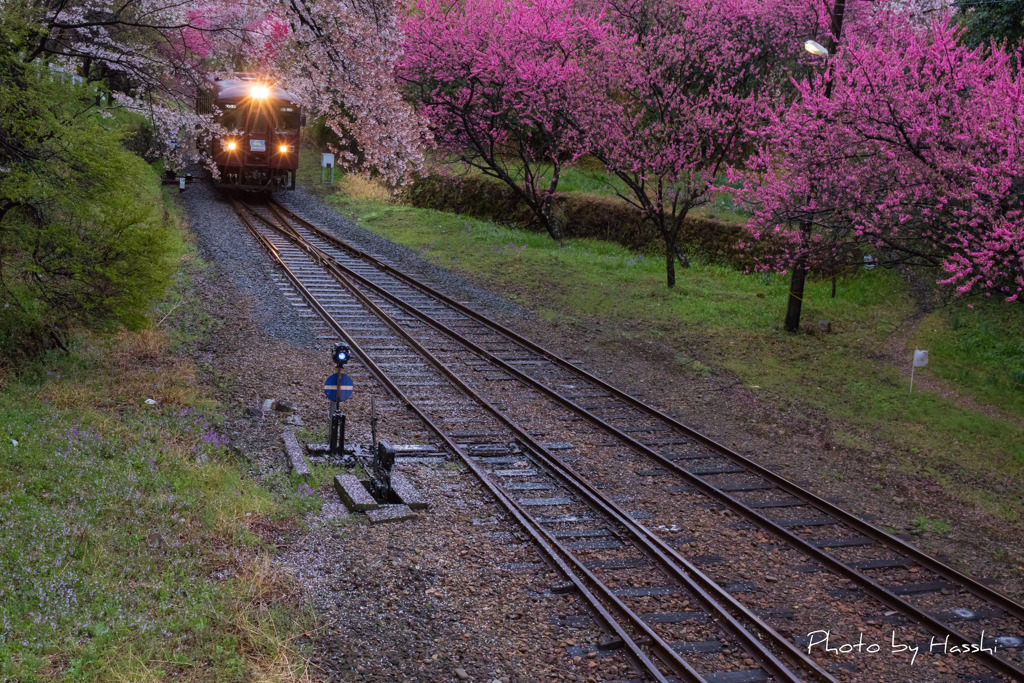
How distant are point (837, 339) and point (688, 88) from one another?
872 cm

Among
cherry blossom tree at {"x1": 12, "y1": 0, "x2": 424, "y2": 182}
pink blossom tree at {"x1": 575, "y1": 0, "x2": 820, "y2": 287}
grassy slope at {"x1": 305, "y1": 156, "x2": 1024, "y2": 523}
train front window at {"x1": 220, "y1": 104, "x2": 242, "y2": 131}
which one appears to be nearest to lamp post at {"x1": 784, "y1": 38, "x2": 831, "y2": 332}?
grassy slope at {"x1": 305, "y1": 156, "x2": 1024, "y2": 523}

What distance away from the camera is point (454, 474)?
9.76 m

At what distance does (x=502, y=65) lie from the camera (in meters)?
23.2

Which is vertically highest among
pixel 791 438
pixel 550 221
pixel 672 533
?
pixel 550 221

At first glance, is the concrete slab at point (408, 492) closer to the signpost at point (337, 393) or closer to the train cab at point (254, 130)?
the signpost at point (337, 393)

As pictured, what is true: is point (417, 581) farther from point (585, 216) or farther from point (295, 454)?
point (585, 216)

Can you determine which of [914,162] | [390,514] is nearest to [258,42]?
[390,514]

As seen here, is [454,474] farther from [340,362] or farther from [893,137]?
[893,137]

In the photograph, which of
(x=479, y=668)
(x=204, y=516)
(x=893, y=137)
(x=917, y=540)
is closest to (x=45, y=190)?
(x=204, y=516)

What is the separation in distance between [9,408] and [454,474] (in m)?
5.07

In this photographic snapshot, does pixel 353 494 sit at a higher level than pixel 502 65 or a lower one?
lower

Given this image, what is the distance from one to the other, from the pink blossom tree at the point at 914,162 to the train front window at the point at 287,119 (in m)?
17.2

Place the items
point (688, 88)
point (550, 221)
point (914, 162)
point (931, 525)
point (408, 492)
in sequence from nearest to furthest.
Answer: point (408, 492), point (931, 525), point (914, 162), point (688, 88), point (550, 221)

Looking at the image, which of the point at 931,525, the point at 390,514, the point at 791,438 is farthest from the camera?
the point at 791,438
